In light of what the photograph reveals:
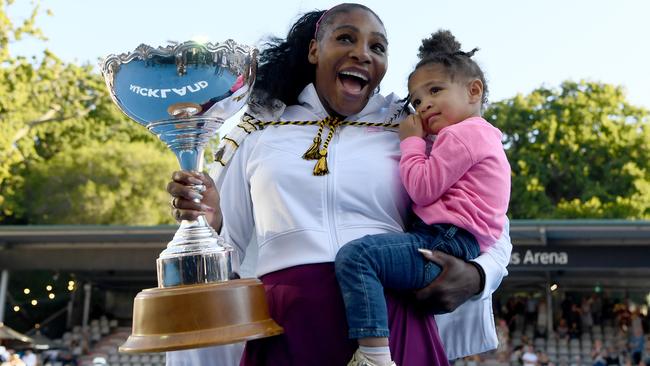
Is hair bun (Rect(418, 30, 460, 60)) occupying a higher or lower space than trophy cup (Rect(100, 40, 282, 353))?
higher

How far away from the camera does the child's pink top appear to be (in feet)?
7.79

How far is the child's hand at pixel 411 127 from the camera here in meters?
2.52

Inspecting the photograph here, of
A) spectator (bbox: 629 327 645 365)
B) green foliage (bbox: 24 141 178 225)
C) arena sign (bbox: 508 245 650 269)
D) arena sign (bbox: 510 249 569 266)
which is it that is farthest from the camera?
green foliage (bbox: 24 141 178 225)

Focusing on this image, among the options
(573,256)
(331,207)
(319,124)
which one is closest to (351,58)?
(319,124)

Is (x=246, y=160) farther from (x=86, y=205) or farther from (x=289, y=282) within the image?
(x=86, y=205)

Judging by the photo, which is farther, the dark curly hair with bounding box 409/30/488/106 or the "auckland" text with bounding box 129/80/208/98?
the dark curly hair with bounding box 409/30/488/106

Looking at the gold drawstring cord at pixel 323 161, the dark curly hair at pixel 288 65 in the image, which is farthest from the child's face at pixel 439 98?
the dark curly hair at pixel 288 65

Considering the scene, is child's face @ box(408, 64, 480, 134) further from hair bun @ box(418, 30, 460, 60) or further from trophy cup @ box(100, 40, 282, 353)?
trophy cup @ box(100, 40, 282, 353)

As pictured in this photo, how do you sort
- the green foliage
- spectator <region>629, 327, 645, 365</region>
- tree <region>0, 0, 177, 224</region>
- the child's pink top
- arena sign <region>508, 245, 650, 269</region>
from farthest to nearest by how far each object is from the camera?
the green foliage, tree <region>0, 0, 177, 224</region>, arena sign <region>508, 245, 650, 269</region>, spectator <region>629, 327, 645, 365</region>, the child's pink top

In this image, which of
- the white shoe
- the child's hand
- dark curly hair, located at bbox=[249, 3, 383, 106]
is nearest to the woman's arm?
the white shoe

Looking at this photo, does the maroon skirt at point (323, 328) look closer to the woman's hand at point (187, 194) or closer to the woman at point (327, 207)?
the woman at point (327, 207)

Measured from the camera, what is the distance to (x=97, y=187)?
1219 inches

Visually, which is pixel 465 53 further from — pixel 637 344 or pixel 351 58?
pixel 637 344

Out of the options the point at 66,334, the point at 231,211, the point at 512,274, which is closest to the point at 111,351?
the point at 66,334
